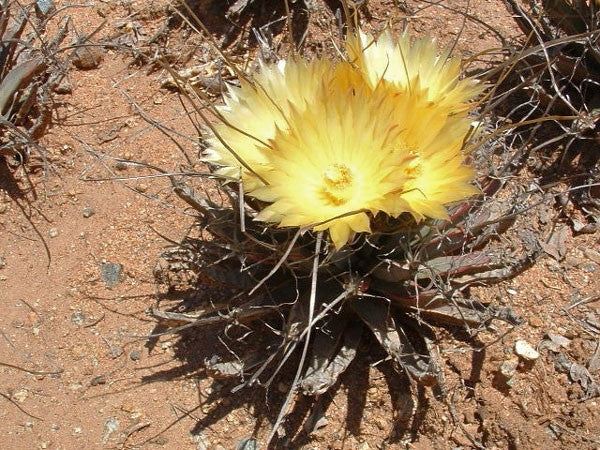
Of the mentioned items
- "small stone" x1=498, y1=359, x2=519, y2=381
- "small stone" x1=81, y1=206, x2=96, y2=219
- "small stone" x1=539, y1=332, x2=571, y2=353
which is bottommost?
"small stone" x1=498, y1=359, x2=519, y2=381

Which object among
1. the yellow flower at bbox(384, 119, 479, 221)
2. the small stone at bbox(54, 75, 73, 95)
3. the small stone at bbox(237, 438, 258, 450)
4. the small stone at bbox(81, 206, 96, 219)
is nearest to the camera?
the yellow flower at bbox(384, 119, 479, 221)

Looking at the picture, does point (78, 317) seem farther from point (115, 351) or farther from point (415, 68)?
point (415, 68)

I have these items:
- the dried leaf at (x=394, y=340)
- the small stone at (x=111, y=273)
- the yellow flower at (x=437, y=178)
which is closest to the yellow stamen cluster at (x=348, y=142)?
the yellow flower at (x=437, y=178)

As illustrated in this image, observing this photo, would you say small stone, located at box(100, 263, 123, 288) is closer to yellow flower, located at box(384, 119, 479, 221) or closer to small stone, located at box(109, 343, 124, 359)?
small stone, located at box(109, 343, 124, 359)

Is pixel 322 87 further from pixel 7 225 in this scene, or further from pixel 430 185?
pixel 7 225

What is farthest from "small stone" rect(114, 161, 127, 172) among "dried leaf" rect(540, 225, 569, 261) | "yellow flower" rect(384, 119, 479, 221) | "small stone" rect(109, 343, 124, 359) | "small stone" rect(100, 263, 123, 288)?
"dried leaf" rect(540, 225, 569, 261)

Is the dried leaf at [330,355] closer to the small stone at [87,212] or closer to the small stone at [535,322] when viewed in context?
the small stone at [535,322]

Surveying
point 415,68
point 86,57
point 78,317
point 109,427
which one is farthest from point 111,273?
point 415,68
